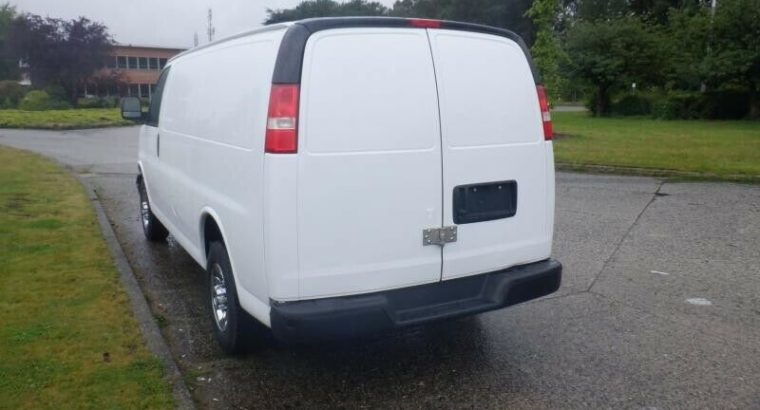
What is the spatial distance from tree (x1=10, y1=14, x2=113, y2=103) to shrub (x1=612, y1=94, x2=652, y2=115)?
35.1 m

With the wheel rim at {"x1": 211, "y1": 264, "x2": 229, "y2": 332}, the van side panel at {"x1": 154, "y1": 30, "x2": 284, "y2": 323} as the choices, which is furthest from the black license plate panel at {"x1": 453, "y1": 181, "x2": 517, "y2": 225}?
the wheel rim at {"x1": 211, "y1": 264, "x2": 229, "y2": 332}

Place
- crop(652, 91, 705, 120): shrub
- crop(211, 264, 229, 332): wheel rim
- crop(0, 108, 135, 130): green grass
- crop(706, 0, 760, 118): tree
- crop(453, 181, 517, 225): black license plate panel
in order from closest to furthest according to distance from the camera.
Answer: crop(453, 181, 517, 225): black license plate panel < crop(211, 264, 229, 332): wheel rim < crop(706, 0, 760, 118): tree < crop(0, 108, 135, 130): green grass < crop(652, 91, 705, 120): shrub

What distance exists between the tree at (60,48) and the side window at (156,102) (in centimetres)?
4482

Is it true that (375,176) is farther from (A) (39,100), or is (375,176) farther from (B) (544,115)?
(A) (39,100)

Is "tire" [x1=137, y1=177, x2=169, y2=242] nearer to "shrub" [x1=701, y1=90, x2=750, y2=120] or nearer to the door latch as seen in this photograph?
the door latch

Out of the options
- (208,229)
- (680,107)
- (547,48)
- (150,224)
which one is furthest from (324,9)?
(208,229)

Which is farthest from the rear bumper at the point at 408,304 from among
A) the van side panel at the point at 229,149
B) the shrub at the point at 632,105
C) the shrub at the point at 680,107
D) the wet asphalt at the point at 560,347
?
the shrub at the point at 632,105

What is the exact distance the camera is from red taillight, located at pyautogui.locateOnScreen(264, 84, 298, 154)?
3484mm

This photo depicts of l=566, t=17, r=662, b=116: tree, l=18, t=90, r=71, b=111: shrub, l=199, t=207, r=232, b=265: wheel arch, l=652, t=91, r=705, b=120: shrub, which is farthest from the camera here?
l=18, t=90, r=71, b=111: shrub

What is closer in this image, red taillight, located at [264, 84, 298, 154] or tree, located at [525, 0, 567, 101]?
red taillight, located at [264, 84, 298, 154]

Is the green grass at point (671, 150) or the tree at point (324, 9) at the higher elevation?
the tree at point (324, 9)

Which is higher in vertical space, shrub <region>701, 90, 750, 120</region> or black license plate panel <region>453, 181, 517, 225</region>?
shrub <region>701, 90, 750, 120</region>

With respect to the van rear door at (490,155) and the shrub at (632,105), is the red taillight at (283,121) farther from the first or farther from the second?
the shrub at (632,105)

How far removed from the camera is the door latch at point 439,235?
3826 mm
